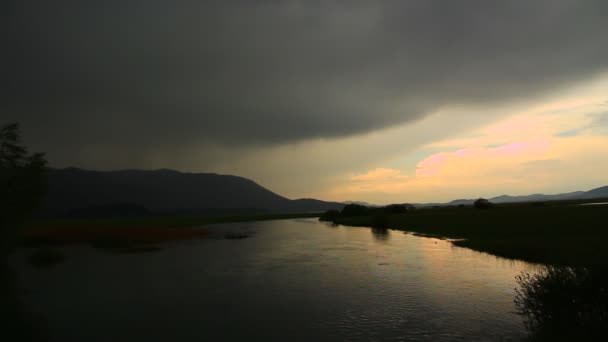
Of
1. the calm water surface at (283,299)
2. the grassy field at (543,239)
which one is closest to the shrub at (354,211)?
the grassy field at (543,239)

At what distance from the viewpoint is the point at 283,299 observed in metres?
22.6

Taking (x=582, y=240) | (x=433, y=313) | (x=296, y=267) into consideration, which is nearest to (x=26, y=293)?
(x=296, y=267)

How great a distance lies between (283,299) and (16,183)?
18.0 m

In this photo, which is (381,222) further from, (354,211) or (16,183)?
(16,183)

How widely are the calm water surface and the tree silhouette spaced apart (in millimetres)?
5971

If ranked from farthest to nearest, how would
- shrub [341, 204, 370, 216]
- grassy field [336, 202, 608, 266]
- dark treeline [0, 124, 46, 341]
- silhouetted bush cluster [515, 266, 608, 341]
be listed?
shrub [341, 204, 370, 216] < grassy field [336, 202, 608, 266] < dark treeline [0, 124, 46, 341] < silhouetted bush cluster [515, 266, 608, 341]

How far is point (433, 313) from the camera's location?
18.9 metres

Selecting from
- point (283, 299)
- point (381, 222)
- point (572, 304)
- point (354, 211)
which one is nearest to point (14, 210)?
point (283, 299)

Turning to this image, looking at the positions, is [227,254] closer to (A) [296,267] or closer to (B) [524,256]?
(A) [296,267]

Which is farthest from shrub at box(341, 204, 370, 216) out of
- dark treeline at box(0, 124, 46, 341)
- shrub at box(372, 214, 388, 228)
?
dark treeline at box(0, 124, 46, 341)

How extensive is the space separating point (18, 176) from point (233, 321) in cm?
1587

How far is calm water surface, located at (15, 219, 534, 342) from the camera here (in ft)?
54.5

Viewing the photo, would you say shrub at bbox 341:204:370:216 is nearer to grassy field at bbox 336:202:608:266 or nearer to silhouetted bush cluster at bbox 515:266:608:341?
grassy field at bbox 336:202:608:266

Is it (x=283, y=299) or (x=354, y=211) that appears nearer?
(x=283, y=299)
